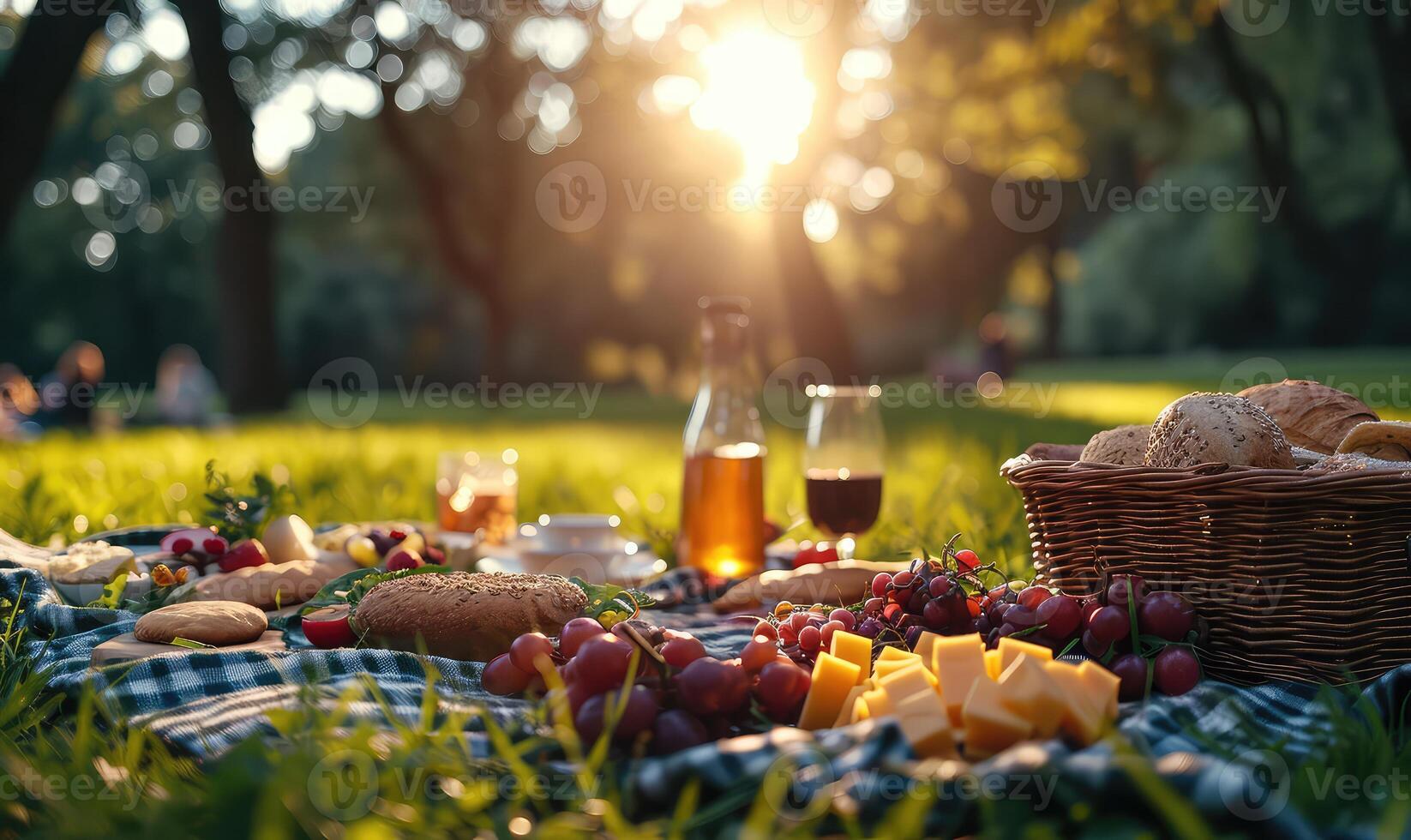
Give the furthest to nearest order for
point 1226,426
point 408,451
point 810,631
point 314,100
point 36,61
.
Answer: point 314,100 → point 408,451 → point 36,61 → point 1226,426 → point 810,631

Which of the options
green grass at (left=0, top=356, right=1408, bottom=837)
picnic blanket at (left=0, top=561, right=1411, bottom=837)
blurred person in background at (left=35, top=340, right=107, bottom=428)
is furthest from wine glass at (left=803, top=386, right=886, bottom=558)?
blurred person in background at (left=35, top=340, right=107, bottom=428)

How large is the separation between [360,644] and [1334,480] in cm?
188

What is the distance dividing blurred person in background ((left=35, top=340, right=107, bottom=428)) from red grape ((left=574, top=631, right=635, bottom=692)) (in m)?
10.1

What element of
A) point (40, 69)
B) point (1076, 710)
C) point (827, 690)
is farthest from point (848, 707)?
point (40, 69)

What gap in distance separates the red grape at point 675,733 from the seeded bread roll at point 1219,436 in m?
1.14

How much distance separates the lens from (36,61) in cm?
549

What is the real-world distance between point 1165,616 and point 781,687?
2.49ft

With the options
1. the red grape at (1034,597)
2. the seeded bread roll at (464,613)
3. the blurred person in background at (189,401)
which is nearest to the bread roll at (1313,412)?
the red grape at (1034,597)

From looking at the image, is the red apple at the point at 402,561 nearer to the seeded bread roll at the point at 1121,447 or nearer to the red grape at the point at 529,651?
the red grape at the point at 529,651

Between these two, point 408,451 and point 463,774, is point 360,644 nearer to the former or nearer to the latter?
point 463,774

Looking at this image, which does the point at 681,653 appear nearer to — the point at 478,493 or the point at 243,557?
the point at 243,557

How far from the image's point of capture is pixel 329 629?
87.7 inches

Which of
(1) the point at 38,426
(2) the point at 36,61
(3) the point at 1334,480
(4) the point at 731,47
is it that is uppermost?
(4) the point at 731,47

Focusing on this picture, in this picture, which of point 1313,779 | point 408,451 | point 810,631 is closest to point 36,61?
point 408,451
